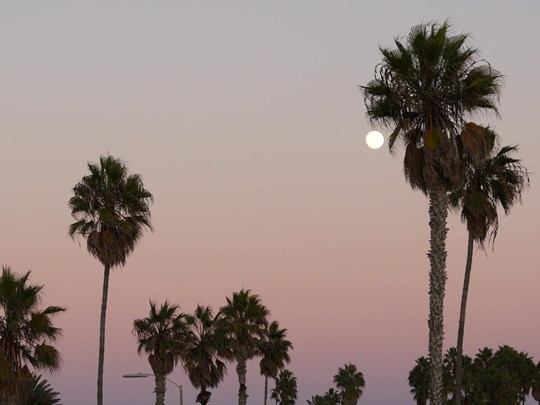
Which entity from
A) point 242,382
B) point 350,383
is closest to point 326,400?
point 350,383

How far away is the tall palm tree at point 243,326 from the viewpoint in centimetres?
8862

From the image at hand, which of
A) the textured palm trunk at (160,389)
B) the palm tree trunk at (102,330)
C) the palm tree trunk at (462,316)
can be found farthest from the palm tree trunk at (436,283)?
the textured palm trunk at (160,389)

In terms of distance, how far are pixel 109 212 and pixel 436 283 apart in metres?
24.9

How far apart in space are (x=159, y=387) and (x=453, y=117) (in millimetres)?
51085

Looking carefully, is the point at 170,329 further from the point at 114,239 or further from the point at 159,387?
the point at 114,239

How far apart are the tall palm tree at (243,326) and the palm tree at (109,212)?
33.2 metres

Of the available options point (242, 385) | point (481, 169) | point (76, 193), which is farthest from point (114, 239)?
point (242, 385)

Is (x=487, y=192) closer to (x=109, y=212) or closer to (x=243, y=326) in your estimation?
(x=109, y=212)

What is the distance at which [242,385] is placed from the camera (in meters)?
90.1

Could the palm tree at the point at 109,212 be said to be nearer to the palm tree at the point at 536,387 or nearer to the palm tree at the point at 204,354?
the palm tree at the point at 204,354

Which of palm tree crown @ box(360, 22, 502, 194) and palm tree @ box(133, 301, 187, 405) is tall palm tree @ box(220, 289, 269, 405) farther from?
palm tree crown @ box(360, 22, 502, 194)

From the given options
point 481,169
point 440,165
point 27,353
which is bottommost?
point 27,353

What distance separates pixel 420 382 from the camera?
13975cm

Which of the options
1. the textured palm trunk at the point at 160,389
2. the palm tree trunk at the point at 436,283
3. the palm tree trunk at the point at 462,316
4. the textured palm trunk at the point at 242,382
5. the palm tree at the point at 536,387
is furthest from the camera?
the palm tree at the point at 536,387
